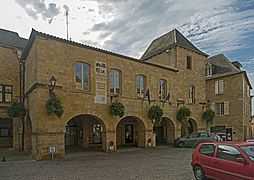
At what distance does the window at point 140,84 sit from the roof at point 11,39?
11.1 metres

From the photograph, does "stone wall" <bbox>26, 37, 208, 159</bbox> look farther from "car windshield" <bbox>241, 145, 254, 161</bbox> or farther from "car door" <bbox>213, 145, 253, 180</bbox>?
"car windshield" <bbox>241, 145, 254, 161</bbox>

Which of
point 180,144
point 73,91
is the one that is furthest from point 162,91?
point 73,91

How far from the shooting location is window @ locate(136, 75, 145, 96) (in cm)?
2105

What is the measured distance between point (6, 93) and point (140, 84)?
1116cm

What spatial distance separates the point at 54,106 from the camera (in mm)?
14938

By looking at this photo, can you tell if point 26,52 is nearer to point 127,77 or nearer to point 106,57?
point 106,57

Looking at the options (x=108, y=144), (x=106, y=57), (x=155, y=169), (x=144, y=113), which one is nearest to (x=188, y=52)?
(x=144, y=113)

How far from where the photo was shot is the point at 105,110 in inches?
714

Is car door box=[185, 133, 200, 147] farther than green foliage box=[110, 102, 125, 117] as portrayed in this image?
Yes

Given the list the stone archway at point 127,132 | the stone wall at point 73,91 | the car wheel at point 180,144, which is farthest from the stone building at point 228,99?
the stone archway at point 127,132

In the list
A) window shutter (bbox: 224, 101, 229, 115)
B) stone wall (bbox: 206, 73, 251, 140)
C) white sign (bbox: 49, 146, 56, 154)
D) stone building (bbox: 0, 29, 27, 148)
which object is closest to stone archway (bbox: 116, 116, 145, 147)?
stone building (bbox: 0, 29, 27, 148)

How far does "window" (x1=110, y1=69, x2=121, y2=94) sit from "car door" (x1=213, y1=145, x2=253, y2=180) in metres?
11.8

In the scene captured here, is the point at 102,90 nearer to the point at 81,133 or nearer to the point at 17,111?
the point at 17,111

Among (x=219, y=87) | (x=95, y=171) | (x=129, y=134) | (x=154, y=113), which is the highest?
(x=219, y=87)
